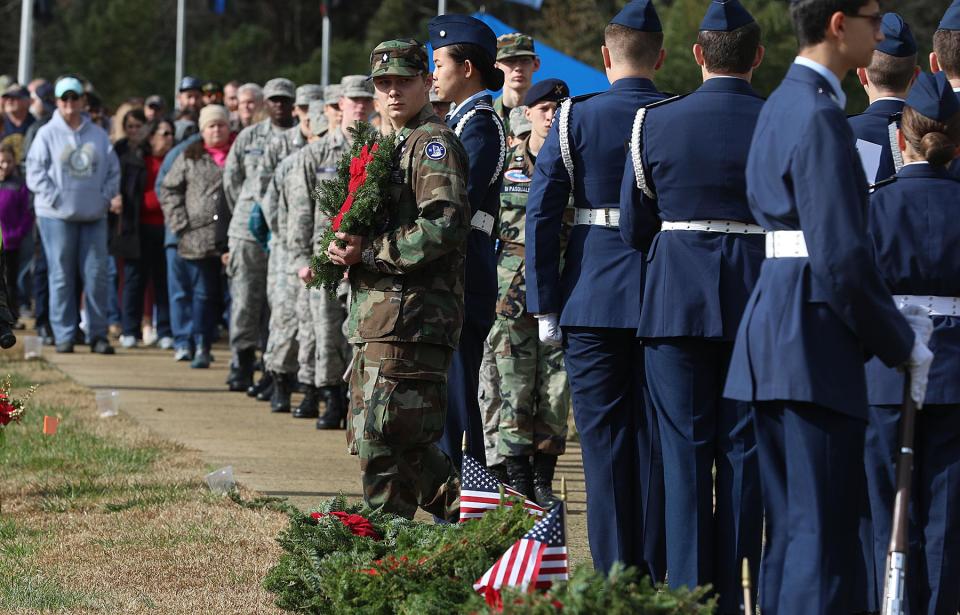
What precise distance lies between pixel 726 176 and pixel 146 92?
41651mm

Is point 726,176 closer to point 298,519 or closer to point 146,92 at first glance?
point 298,519

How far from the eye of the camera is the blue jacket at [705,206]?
5777 mm

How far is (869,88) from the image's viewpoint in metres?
6.88

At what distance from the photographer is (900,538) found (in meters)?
4.77

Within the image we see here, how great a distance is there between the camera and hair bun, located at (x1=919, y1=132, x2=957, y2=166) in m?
5.70

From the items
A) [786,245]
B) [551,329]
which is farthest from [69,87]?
[786,245]

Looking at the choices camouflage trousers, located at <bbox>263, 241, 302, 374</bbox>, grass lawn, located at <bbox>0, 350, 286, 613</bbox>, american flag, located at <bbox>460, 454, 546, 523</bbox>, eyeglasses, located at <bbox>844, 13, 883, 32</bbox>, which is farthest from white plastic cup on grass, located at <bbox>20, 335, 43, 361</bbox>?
eyeglasses, located at <bbox>844, 13, 883, 32</bbox>

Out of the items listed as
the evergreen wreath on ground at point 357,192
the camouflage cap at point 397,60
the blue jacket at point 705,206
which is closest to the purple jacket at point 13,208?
the evergreen wreath on ground at point 357,192

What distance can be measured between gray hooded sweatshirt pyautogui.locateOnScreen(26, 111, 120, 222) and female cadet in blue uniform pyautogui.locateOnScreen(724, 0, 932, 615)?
1166cm

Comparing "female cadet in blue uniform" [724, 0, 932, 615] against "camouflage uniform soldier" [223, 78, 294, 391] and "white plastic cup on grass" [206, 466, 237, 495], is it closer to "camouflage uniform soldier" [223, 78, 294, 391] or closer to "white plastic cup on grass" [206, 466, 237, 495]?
"white plastic cup on grass" [206, 466, 237, 495]

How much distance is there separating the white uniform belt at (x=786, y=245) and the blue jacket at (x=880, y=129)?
1.67 m

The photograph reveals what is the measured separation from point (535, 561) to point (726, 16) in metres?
2.06

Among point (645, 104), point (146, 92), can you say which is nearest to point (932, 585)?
point (645, 104)

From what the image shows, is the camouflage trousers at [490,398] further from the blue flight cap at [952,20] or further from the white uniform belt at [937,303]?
the white uniform belt at [937,303]
